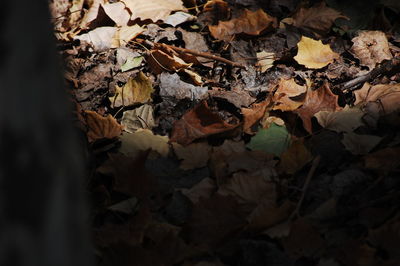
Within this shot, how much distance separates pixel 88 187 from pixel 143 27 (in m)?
0.99

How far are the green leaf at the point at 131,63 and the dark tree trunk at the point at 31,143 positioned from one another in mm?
1476

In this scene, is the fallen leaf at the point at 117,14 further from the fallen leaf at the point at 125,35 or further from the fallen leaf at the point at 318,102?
the fallen leaf at the point at 318,102

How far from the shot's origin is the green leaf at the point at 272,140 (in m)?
1.96

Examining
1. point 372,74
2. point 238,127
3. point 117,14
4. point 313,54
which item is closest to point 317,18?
point 313,54

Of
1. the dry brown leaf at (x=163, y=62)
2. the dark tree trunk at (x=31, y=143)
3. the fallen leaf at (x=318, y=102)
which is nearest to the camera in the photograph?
the dark tree trunk at (x=31, y=143)

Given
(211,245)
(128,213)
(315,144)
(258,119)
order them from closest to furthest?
(211,245) < (128,213) < (315,144) < (258,119)

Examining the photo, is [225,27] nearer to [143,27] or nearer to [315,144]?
[143,27]

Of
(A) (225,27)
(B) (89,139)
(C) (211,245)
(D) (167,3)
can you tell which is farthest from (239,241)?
(D) (167,3)

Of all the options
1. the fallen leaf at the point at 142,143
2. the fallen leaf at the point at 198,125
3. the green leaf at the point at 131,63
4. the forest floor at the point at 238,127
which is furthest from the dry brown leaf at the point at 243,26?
the fallen leaf at the point at 142,143

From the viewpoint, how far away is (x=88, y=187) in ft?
6.27

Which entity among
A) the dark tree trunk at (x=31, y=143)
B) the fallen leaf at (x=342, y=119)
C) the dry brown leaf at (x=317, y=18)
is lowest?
the fallen leaf at (x=342, y=119)

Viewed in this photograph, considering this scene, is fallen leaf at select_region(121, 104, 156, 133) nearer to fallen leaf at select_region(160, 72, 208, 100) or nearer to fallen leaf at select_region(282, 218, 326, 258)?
fallen leaf at select_region(160, 72, 208, 100)

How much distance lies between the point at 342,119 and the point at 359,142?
0.15 m

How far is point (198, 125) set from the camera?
2.07 metres
